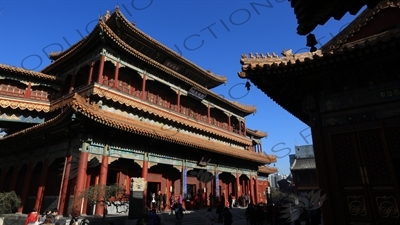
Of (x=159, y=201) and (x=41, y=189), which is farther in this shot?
(x=159, y=201)

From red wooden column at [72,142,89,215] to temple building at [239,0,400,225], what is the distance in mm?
9600

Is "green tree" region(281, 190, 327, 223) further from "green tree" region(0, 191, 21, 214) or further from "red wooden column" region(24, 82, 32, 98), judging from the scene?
"red wooden column" region(24, 82, 32, 98)

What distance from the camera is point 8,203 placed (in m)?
13.9

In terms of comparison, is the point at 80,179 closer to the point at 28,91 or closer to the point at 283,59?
the point at 28,91

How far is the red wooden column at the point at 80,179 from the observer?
1175 centimetres

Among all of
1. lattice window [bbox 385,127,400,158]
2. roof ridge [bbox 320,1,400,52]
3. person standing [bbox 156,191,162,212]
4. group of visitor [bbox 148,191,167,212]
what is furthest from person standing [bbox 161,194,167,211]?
lattice window [bbox 385,127,400,158]

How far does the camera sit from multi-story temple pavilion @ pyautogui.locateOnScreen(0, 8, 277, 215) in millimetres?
13102

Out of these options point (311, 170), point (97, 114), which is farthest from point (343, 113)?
point (311, 170)

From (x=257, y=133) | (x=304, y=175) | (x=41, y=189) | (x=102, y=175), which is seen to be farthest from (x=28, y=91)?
(x=304, y=175)

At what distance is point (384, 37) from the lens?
530cm

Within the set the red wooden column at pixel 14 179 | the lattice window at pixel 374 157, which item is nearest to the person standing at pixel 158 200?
the red wooden column at pixel 14 179

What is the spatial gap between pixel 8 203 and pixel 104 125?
23.5 ft

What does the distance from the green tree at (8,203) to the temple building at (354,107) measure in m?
14.9

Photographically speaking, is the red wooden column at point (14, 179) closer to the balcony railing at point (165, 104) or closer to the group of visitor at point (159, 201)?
the balcony railing at point (165, 104)
